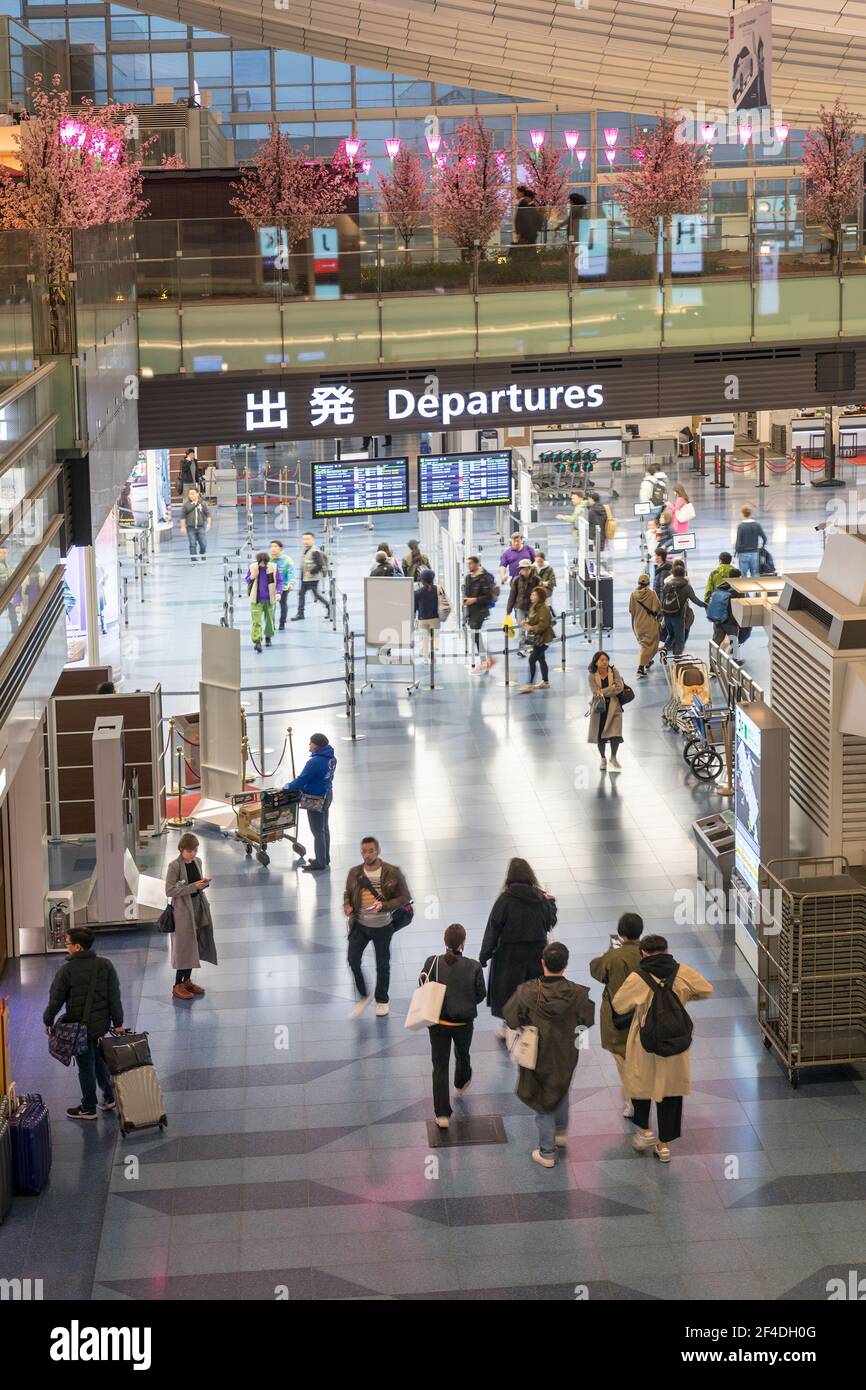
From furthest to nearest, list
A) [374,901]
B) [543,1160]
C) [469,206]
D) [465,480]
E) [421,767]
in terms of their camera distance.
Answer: [465,480]
[469,206]
[421,767]
[374,901]
[543,1160]

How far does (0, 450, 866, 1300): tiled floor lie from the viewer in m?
8.77

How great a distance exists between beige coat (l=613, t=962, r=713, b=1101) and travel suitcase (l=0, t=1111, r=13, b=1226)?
337cm

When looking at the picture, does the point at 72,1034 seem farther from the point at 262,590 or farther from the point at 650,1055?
the point at 262,590

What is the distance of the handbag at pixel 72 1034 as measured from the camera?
33.4ft

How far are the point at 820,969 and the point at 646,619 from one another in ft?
33.8

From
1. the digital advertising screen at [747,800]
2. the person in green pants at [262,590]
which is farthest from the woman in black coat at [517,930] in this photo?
the person in green pants at [262,590]

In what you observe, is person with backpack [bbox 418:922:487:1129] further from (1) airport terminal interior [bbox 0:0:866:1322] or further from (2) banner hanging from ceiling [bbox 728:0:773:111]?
(2) banner hanging from ceiling [bbox 728:0:773:111]

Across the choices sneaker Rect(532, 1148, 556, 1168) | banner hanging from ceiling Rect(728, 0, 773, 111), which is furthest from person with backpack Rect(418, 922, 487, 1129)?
banner hanging from ceiling Rect(728, 0, 773, 111)

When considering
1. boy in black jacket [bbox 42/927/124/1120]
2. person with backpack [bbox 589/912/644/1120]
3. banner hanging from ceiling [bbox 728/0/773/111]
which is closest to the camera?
person with backpack [bbox 589/912/644/1120]

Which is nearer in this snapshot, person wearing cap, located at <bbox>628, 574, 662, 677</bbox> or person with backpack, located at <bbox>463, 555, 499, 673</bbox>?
person wearing cap, located at <bbox>628, 574, 662, 677</bbox>

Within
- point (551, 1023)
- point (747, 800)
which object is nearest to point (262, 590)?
point (747, 800)

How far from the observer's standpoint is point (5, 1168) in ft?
30.7

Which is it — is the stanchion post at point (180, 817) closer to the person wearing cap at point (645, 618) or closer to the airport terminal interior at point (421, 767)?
the airport terminal interior at point (421, 767)
